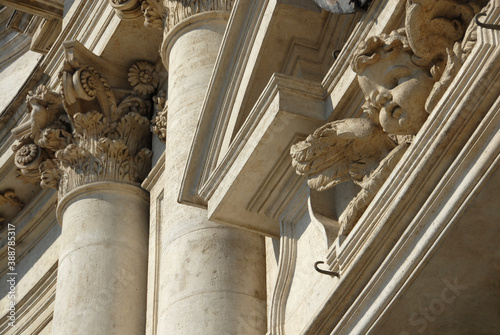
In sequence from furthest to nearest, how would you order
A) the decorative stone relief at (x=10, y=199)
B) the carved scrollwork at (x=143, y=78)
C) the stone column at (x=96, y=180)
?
1. the decorative stone relief at (x=10, y=199)
2. the carved scrollwork at (x=143, y=78)
3. the stone column at (x=96, y=180)

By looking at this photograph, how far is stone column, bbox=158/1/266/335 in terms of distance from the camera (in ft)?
22.0

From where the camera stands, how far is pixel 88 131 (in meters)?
9.65

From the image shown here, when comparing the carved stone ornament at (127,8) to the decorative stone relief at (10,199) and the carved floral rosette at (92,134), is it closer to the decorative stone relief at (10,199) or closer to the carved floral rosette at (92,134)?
the carved floral rosette at (92,134)

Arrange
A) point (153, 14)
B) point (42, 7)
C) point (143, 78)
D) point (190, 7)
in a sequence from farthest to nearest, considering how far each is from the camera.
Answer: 1. point (42, 7)
2. point (143, 78)
3. point (153, 14)
4. point (190, 7)

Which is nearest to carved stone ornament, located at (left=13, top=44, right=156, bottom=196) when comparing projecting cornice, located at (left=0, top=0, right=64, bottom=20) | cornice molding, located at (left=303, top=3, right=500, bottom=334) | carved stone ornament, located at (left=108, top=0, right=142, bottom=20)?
carved stone ornament, located at (left=108, top=0, right=142, bottom=20)

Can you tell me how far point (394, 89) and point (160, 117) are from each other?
4612 millimetres

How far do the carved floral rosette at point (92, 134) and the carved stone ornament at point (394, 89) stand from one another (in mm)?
4139

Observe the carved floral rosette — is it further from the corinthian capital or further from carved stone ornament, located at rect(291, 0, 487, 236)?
carved stone ornament, located at rect(291, 0, 487, 236)

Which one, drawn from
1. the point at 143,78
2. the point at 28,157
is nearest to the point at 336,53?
the point at 143,78

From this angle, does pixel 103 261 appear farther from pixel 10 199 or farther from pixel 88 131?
pixel 10 199

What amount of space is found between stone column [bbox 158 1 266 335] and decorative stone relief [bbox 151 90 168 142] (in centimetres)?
101

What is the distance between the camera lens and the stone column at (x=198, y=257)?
6707 millimetres

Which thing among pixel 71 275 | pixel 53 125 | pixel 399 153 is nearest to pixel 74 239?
pixel 71 275

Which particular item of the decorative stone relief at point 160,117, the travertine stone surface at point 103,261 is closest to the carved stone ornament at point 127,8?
the decorative stone relief at point 160,117
